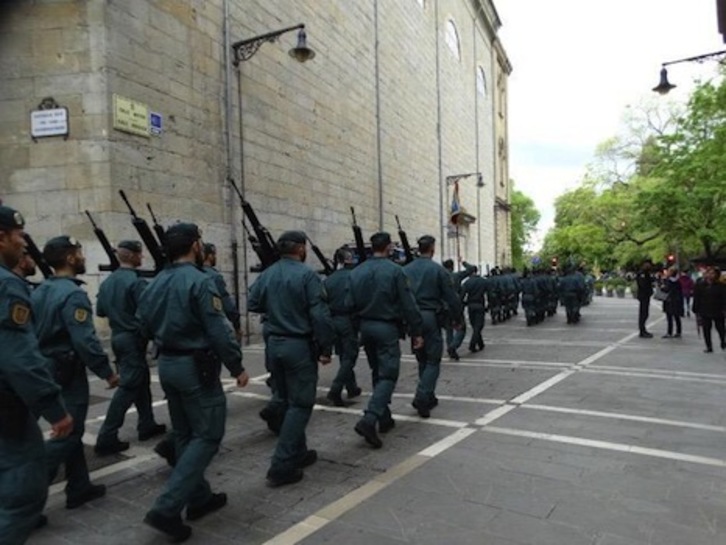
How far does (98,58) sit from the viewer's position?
906cm

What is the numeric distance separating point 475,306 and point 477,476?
7.45 m

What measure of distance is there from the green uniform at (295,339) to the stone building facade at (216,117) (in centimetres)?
590

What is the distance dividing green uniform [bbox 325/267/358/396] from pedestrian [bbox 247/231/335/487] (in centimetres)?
228

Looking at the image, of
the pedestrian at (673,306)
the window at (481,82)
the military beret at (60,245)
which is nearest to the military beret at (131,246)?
the military beret at (60,245)

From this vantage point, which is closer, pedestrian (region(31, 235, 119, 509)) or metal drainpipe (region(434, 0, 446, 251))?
pedestrian (region(31, 235, 119, 509))

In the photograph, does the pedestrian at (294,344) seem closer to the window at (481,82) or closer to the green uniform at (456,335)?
the green uniform at (456,335)

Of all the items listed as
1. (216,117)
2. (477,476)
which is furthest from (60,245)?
(216,117)

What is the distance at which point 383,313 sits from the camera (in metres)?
5.28

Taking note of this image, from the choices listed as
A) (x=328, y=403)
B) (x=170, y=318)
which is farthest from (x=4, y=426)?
(x=328, y=403)

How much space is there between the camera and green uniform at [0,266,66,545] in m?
2.38

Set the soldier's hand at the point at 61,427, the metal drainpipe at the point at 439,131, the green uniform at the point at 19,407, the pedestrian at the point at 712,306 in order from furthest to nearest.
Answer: the metal drainpipe at the point at 439,131
the pedestrian at the point at 712,306
the soldier's hand at the point at 61,427
the green uniform at the point at 19,407

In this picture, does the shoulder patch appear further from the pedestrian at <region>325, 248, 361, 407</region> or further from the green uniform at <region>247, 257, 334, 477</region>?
the pedestrian at <region>325, 248, 361, 407</region>

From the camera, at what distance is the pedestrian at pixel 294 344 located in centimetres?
409

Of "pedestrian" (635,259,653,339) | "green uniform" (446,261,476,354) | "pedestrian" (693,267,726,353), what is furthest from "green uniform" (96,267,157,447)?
"pedestrian" (635,259,653,339)
